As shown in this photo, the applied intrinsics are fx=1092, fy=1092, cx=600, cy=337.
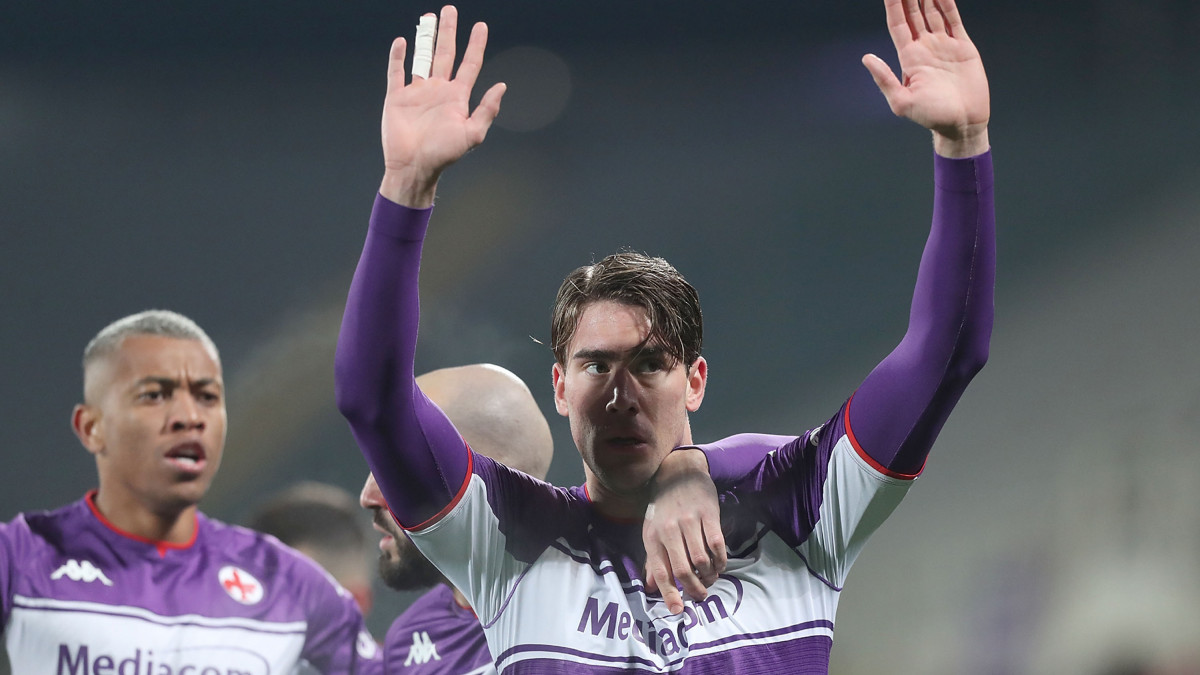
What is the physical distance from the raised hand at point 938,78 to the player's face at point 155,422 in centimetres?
245

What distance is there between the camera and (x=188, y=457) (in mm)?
3320

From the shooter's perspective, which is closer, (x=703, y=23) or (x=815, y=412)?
(x=815, y=412)

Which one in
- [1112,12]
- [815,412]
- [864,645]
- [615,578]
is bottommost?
[864,645]

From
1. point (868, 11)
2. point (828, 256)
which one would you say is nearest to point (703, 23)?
point (868, 11)

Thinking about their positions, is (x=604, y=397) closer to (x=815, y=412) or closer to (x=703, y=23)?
(x=815, y=412)

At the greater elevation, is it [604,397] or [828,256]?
[828,256]

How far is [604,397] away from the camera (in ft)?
5.31

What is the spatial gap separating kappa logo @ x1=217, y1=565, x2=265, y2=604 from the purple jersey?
183cm

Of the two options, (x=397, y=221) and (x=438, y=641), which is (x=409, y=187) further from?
(x=438, y=641)

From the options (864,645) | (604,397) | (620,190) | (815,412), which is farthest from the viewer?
A: (620,190)

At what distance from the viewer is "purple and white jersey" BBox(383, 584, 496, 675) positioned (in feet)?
8.50

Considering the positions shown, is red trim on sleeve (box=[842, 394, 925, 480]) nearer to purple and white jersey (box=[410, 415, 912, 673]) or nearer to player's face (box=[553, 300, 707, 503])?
purple and white jersey (box=[410, 415, 912, 673])

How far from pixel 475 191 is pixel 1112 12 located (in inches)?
151

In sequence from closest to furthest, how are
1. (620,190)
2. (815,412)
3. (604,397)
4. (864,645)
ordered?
(604,397)
(864,645)
(815,412)
(620,190)
